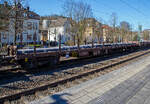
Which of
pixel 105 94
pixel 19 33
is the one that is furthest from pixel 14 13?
pixel 105 94

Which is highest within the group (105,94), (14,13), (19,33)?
(14,13)

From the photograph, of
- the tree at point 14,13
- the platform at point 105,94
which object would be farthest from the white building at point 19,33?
the platform at point 105,94

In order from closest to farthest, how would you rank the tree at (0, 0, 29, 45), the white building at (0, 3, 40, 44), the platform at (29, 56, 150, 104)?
the platform at (29, 56, 150, 104) < the tree at (0, 0, 29, 45) < the white building at (0, 3, 40, 44)

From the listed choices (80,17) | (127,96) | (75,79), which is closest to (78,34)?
(80,17)

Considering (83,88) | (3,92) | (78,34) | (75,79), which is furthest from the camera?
(78,34)

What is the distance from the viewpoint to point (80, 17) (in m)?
25.5

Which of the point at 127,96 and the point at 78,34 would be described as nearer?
the point at 127,96

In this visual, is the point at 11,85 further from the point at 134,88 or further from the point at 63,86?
the point at 134,88

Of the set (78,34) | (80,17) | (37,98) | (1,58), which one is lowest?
(37,98)

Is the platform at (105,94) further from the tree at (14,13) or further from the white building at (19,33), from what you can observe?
the tree at (14,13)

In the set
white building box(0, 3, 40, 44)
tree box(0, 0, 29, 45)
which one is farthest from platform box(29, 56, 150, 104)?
tree box(0, 0, 29, 45)

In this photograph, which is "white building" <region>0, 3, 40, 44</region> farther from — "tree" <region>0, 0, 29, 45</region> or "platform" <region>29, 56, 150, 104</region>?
"platform" <region>29, 56, 150, 104</region>

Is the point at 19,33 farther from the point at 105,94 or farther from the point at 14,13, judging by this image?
the point at 105,94

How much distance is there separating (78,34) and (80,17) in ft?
12.6
